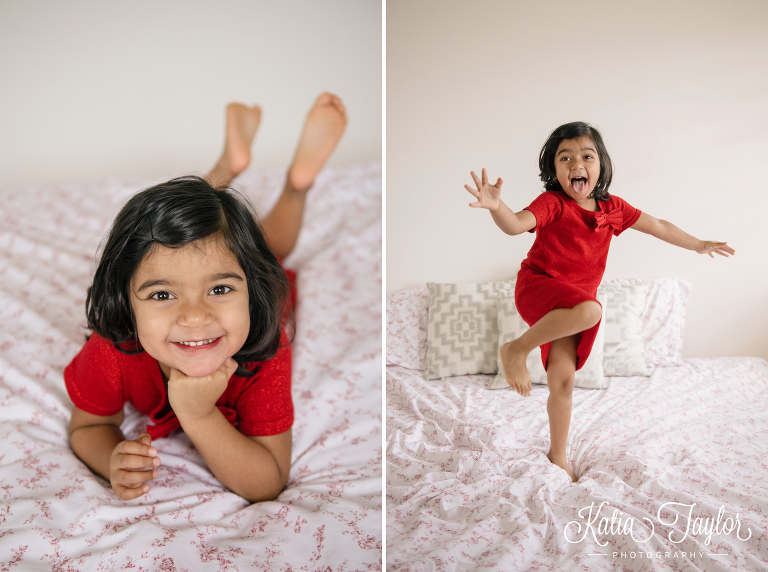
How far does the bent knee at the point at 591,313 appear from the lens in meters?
0.74

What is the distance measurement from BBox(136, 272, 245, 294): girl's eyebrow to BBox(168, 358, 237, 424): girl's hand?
0.14 m

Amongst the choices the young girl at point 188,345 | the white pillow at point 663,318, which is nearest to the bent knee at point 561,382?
the white pillow at point 663,318

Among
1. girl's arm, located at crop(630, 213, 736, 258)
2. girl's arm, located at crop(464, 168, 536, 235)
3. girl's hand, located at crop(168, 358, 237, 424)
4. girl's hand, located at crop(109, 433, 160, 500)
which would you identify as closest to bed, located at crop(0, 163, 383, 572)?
girl's hand, located at crop(109, 433, 160, 500)

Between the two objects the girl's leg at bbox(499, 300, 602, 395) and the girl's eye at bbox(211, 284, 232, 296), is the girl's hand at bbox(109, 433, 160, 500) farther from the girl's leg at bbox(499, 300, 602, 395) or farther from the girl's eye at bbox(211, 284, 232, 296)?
the girl's leg at bbox(499, 300, 602, 395)

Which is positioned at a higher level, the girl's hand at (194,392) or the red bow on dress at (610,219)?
the red bow on dress at (610,219)

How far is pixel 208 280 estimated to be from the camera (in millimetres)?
763

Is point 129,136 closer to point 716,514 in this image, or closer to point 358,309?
point 358,309

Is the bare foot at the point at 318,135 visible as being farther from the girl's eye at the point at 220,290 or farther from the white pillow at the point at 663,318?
the white pillow at the point at 663,318

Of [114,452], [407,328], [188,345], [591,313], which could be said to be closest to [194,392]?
[188,345]

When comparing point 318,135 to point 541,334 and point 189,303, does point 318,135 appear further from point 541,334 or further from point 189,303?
point 541,334

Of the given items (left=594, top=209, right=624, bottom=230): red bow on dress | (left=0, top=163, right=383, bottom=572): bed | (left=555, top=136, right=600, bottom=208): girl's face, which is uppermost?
(left=555, top=136, right=600, bottom=208): girl's face

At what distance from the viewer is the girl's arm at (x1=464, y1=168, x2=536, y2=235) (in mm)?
784

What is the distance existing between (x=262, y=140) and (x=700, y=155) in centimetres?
162

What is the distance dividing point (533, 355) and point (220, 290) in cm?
49
